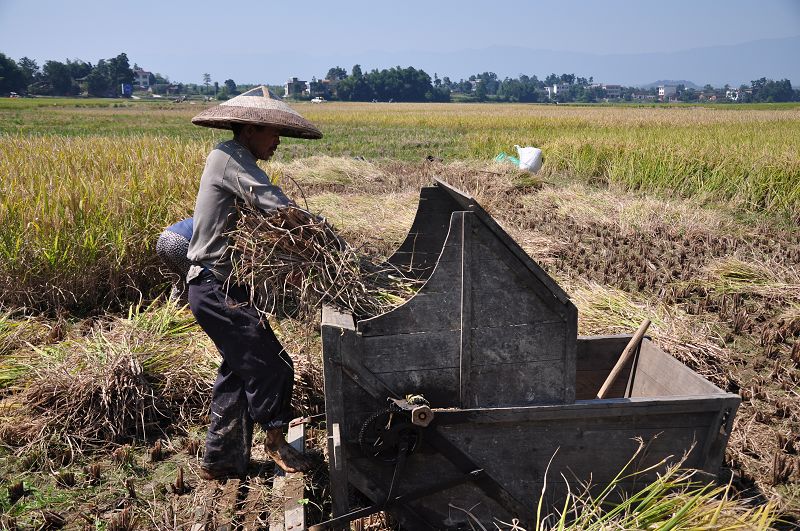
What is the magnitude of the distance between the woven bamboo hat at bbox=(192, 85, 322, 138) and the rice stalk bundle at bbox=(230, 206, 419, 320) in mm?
417

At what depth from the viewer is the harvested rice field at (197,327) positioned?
2980 mm

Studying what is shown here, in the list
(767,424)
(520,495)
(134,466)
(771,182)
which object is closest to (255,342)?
(134,466)

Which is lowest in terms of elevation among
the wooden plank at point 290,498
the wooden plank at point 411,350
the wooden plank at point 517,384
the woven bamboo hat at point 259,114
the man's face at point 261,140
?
the wooden plank at point 290,498

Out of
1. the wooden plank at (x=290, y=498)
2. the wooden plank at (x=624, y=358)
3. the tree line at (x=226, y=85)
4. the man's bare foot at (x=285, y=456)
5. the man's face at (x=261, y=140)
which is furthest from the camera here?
the tree line at (x=226, y=85)

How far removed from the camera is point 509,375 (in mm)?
2477

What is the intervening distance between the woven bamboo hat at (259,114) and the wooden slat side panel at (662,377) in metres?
2.08

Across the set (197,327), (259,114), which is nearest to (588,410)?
(259,114)

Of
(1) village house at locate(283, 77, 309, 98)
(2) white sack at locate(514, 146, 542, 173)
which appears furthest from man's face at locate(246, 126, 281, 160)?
(1) village house at locate(283, 77, 309, 98)

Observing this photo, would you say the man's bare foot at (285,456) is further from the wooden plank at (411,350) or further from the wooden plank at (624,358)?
the wooden plank at (624,358)

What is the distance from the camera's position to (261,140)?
292cm

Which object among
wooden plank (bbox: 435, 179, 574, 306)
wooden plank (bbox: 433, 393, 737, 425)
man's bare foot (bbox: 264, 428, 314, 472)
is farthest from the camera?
man's bare foot (bbox: 264, 428, 314, 472)

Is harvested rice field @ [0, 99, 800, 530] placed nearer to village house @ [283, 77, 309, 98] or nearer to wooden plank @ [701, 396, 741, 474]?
wooden plank @ [701, 396, 741, 474]

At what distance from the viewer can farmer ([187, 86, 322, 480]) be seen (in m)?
2.78

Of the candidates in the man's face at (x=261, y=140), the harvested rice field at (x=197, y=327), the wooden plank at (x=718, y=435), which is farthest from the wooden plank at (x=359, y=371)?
the wooden plank at (x=718, y=435)
